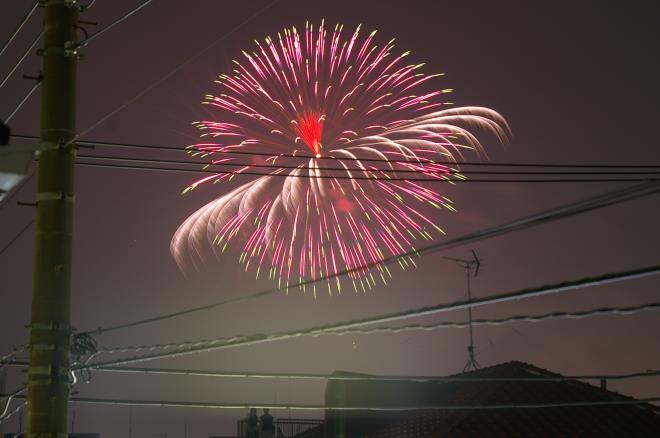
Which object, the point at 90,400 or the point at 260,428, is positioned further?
the point at 260,428

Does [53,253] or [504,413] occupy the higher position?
[53,253]

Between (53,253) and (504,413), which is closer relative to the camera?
(53,253)

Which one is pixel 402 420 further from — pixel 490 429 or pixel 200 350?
pixel 200 350

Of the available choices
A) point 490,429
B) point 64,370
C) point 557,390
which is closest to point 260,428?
point 490,429

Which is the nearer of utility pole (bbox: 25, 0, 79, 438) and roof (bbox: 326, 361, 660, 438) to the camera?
utility pole (bbox: 25, 0, 79, 438)
